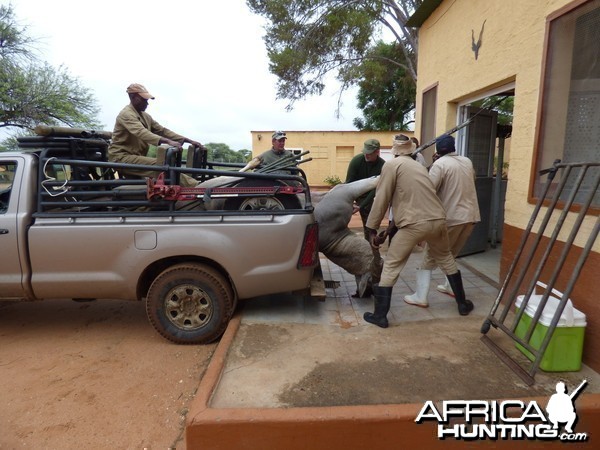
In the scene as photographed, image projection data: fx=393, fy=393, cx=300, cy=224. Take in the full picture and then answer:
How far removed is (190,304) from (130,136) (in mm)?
2058

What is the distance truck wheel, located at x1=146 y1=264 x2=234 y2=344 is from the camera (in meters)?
3.64

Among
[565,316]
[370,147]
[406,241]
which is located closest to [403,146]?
[406,241]

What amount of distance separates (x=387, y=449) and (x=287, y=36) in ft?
49.1

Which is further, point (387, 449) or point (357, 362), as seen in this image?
point (357, 362)

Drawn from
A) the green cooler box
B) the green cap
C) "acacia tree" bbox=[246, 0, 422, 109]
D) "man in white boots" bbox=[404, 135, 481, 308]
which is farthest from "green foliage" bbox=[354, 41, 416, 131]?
the green cooler box

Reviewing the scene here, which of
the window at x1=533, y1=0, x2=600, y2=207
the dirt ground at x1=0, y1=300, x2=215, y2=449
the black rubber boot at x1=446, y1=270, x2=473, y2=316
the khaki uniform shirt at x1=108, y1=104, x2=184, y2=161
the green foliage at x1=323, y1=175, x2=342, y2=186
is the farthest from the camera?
the green foliage at x1=323, y1=175, x2=342, y2=186

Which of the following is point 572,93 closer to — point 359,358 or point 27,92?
point 359,358

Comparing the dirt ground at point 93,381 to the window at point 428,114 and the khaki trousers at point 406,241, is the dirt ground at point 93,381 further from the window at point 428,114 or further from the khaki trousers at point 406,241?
the window at point 428,114

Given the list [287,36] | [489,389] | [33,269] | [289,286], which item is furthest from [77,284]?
[287,36]

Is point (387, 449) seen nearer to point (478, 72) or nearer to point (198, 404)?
point (198, 404)

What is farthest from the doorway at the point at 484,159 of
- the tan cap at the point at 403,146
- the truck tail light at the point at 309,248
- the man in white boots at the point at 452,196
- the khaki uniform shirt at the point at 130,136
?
the khaki uniform shirt at the point at 130,136

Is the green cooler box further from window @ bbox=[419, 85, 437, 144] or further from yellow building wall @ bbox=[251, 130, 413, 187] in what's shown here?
yellow building wall @ bbox=[251, 130, 413, 187]

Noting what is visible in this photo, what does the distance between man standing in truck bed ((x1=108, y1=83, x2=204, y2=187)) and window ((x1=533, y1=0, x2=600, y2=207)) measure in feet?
11.9

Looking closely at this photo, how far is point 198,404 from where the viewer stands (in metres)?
2.44
